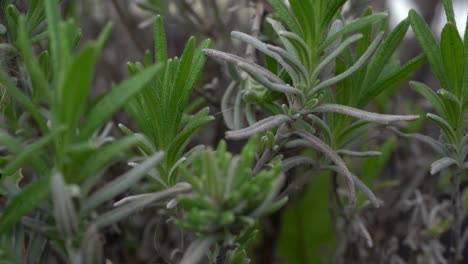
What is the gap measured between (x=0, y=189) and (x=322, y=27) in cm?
37

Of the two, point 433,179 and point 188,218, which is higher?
point 188,218

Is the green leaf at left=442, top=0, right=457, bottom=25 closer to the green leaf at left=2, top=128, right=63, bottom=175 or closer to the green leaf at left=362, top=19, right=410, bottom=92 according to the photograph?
the green leaf at left=362, top=19, right=410, bottom=92

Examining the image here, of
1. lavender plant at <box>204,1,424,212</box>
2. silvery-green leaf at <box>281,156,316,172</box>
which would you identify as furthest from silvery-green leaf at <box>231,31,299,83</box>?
silvery-green leaf at <box>281,156,316,172</box>

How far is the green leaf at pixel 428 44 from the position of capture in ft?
2.09

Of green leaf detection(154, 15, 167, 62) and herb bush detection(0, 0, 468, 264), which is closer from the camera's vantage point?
herb bush detection(0, 0, 468, 264)

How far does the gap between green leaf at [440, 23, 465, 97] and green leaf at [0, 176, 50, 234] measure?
0.45m

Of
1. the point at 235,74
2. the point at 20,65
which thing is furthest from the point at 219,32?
the point at 20,65

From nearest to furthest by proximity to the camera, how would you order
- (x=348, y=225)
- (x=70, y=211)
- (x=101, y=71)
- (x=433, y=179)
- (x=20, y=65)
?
(x=70, y=211) → (x=20, y=65) → (x=348, y=225) → (x=433, y=179) → (x=101, y=71)

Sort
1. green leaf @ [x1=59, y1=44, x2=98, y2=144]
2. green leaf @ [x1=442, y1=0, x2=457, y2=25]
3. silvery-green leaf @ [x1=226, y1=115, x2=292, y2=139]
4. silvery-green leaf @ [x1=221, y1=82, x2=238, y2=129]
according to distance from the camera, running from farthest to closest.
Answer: silvery-green leaf @ [x1=221, y1=82, x2=238, y2=129]
green leaf @ [x1=442, y1=0, x2=457, y2=25]
silvery-green leaf @ [x1=226, y1=115, x2=292, y2=139]
green leaf @ [x1=59, y1=44, x2=98, y2=144]

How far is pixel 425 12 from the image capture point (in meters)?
1.39

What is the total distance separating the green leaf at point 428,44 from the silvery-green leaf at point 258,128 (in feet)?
0.62

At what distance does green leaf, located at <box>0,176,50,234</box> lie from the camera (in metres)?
0.44

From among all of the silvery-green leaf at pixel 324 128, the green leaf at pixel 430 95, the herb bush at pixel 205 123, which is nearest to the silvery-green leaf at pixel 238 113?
the herb bush at pixel 205 123

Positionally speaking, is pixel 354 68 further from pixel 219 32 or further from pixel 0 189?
pixel 219 32
